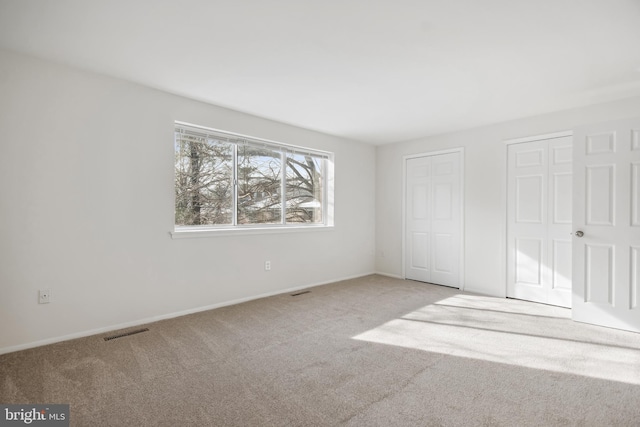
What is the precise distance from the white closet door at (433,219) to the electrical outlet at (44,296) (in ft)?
15.1

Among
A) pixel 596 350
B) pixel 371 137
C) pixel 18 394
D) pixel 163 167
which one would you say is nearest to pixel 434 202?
pixel 371 137

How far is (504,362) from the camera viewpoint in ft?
7.97

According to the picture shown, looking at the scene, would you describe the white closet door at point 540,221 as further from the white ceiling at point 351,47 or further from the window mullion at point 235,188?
the window mullion at point 235,188

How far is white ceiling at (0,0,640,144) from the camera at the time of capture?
6.55ft

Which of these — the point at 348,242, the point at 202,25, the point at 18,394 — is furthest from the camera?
the point at 348,242

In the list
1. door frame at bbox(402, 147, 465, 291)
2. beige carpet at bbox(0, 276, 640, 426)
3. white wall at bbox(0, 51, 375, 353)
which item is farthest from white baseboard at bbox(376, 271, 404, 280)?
white wall at bbox(0, 51, 375, 353)

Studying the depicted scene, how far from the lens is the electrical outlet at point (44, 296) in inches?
104

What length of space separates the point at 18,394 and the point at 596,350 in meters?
4.18

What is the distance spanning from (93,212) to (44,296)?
778 millimetres

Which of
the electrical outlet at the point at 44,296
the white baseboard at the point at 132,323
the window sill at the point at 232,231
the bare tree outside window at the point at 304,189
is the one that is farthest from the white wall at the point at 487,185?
the electrical outlet at the point at 44,296

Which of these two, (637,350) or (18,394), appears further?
(637,350)

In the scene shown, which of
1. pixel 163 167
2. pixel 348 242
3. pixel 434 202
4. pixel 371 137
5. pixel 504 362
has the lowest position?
pixel 504 362

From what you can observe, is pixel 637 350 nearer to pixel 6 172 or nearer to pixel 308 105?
pixel 308 105

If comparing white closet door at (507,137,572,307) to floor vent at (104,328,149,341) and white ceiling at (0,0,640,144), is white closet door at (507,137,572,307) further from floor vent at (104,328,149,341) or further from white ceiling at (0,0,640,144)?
floor vent at (104,328,149,341)
